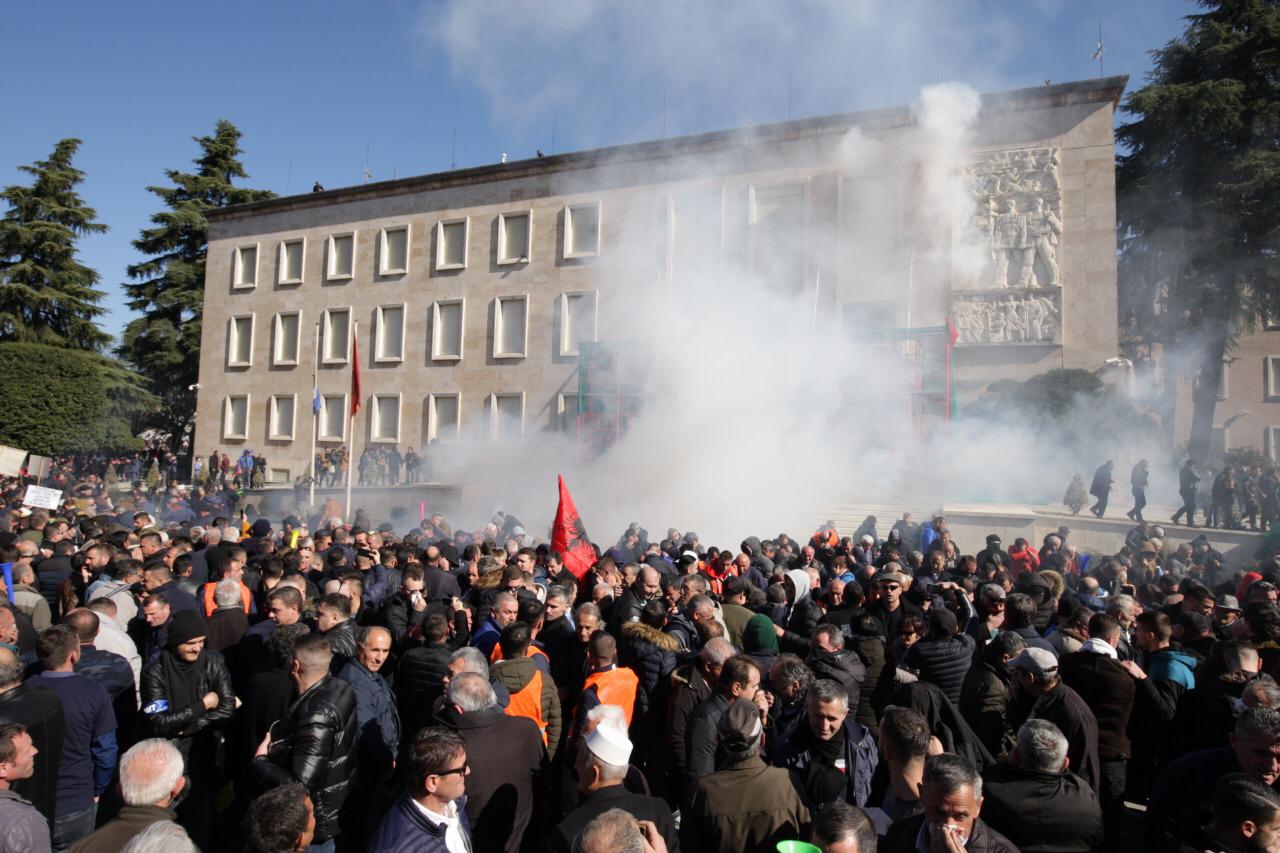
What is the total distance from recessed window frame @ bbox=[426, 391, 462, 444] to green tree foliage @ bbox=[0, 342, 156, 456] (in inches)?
454

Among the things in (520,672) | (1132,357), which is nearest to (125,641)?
(520,672)

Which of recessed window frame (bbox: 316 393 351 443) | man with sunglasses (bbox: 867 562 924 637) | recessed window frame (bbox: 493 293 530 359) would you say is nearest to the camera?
man with sunglasses (bbox: 867 562 924 637)

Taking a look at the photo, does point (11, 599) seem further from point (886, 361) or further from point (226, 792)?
point (886, 361)

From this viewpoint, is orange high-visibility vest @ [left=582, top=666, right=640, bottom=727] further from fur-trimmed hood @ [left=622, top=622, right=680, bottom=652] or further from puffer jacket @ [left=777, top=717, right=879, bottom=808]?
puffer jacket @ [left=777, top=717, right=879, bottom=808]

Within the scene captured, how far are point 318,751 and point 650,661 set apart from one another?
1.81 meters

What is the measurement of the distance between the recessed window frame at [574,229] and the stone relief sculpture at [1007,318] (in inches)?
447

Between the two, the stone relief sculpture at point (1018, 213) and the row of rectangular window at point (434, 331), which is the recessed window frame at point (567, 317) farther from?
the stone relief sculpture at point (1018, 213)

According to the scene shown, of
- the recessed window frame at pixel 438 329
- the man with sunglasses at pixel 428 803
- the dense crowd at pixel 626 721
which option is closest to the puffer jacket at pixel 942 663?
the dense crowd at pixel 626 721

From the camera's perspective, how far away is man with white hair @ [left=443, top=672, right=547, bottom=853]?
10.1 feet

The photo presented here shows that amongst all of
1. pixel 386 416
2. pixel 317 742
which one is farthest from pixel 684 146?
pixel 317 742

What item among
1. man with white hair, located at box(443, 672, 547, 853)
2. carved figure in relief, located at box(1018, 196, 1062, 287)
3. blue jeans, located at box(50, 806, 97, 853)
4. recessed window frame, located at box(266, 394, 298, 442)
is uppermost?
carved figure in relief, located at box(1018, 196, 1062, 287)

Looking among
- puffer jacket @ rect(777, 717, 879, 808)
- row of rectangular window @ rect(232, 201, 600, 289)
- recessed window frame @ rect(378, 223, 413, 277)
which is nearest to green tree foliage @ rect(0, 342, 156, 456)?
row of rectangular window @ rect(232, 201, 600, 289)

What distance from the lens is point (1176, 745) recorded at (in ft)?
13.2

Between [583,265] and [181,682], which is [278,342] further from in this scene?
[181,682]
